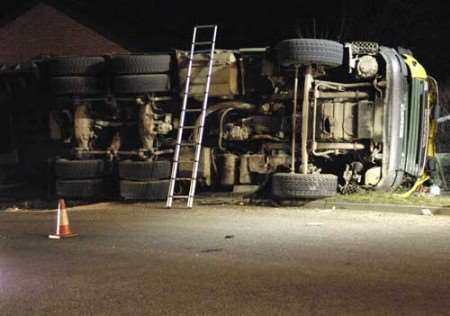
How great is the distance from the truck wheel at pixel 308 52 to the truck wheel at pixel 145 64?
1.95m

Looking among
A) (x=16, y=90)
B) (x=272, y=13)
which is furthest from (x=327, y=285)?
(x=272, y=13)

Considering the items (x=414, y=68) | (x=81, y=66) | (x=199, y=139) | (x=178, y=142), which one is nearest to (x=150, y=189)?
(x=178, y=142)

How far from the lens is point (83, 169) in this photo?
10.8 metres

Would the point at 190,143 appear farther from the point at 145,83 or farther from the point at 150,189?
the point at 145,83

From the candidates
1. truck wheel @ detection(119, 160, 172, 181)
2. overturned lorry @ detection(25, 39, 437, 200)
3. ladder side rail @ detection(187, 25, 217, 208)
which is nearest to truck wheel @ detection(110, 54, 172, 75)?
overturned lorry @ detection(25, 39, 437, 200)

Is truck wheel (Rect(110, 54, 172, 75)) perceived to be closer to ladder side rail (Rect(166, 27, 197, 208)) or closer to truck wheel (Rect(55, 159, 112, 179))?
ladder side rail (Rect(166, 27, 197, 208))

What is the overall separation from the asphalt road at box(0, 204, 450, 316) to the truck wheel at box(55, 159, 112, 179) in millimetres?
1843

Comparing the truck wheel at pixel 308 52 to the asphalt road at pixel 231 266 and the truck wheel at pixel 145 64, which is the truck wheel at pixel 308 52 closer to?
the truck wheel at pixel 145 64

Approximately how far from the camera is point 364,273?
547 centimetres

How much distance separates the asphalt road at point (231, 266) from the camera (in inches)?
183

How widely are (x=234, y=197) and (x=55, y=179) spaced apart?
337 centimetres

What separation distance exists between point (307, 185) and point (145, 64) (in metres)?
3.29

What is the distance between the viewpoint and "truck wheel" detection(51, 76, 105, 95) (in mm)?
10953

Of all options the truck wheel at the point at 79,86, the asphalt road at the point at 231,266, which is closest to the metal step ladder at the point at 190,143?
the asphalt road at the point at 231,266
